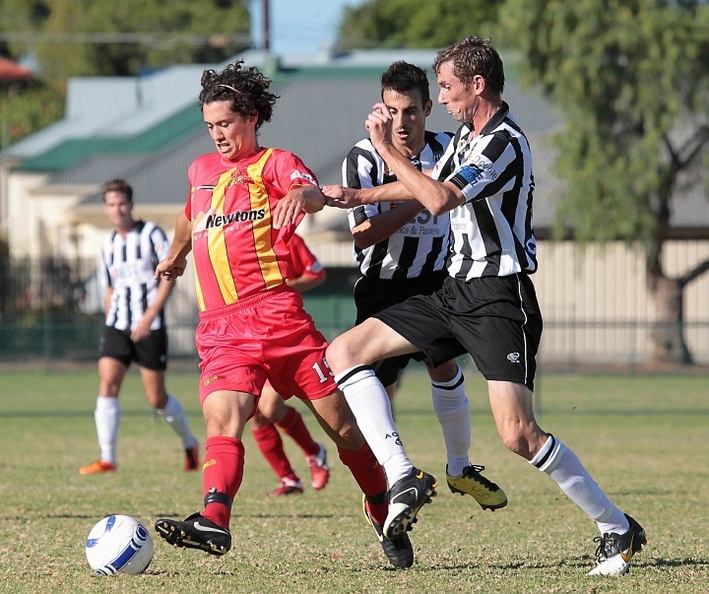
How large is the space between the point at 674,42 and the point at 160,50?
194 feet

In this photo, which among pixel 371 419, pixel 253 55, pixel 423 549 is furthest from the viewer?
pixel 253 55

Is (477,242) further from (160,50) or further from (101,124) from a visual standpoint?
(160,50)

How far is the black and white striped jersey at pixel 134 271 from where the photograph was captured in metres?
10.9

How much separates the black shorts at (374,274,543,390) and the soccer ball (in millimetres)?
1502

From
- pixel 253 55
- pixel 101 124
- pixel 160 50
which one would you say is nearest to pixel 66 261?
pixel 253 55

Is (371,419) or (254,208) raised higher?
(254,208)

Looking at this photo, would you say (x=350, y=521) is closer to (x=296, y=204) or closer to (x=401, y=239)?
(x=401, y=239)

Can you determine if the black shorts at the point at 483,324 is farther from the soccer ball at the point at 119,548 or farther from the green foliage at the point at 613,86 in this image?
the green foliage at the point at 613,86

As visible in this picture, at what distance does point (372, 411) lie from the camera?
6.02 m

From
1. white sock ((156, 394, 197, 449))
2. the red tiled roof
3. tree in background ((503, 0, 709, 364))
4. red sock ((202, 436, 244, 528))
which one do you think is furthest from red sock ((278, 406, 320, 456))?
the red tiled roof

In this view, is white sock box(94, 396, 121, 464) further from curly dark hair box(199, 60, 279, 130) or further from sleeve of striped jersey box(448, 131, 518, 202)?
sleeve of striped jersey box(448, 131, 518, 202)

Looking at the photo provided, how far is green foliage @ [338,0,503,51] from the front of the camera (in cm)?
6581

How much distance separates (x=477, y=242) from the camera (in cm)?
606

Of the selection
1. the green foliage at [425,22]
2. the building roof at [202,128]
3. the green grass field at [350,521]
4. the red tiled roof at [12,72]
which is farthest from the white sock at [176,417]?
the red tiled roof at [12,72]
